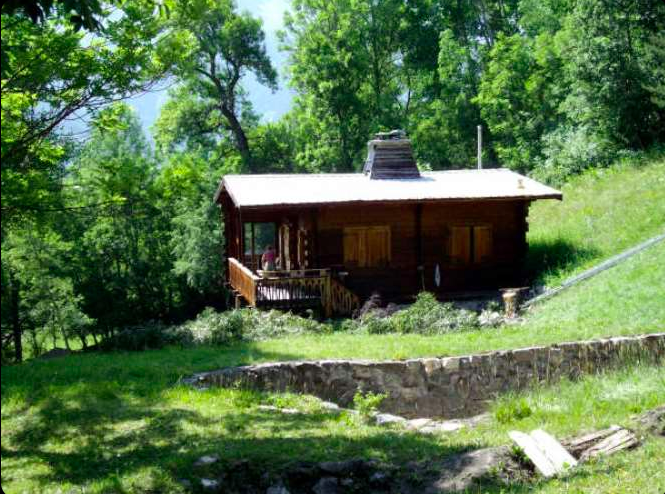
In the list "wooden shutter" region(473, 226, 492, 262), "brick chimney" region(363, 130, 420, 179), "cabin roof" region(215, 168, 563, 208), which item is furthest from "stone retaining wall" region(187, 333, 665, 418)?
"brick chimney" region(363, 130, 420, 179)

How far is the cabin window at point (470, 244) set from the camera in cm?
2480

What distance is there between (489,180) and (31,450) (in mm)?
21311

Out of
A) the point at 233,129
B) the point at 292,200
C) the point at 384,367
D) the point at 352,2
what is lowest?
the point at 384,367

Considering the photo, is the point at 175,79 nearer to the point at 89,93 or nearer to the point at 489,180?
the point at 89,93

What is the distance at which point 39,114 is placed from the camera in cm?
928

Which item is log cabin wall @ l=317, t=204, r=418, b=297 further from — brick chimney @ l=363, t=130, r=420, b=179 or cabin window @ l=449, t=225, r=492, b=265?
brick chimney @ l=363, t=130, r=420, b=179

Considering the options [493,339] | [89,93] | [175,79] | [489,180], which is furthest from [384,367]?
[489,180]

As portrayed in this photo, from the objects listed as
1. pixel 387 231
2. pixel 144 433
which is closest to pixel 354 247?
pixel 387 231

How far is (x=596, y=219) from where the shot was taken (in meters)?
26.9

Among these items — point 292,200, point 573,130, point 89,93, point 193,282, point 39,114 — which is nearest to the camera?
point 39,114

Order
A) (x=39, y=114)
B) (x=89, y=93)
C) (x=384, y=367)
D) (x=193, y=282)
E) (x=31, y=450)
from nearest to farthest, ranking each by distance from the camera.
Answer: (x=31, y=450) < (x=39, y=114) < (x=89, y=93) < (x=384, y=367) < (x=193, y=282)

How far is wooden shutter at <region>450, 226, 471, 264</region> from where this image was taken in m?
24.8

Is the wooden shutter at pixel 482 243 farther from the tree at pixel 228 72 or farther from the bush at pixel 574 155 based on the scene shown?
the tree at pixel 228 72

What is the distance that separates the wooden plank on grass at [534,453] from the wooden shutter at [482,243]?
15.6 m
